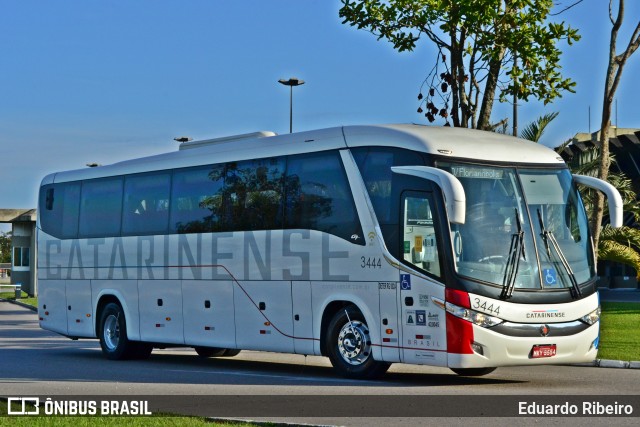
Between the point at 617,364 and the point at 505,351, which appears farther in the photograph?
the point at 617,364

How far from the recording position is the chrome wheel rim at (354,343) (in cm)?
1641

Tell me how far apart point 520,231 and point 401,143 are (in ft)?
6.61

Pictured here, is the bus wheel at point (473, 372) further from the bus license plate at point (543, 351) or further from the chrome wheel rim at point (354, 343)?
the bus license plate at point (543, 351)

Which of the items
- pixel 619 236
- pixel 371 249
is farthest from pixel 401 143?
pixel 619 236

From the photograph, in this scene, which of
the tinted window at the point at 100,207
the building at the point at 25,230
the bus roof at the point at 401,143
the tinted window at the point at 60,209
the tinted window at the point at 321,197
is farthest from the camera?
the building at the point at 25,230

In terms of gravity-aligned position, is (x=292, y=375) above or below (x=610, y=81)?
below

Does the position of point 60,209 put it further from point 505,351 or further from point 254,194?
point 505,351

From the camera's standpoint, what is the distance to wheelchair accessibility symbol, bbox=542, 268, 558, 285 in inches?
609

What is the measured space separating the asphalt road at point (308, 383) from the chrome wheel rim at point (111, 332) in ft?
1.58

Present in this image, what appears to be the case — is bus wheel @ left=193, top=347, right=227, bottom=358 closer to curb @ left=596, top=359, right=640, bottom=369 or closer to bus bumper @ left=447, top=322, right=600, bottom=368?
curb @ left=596, top=359, right=640, bottom=369

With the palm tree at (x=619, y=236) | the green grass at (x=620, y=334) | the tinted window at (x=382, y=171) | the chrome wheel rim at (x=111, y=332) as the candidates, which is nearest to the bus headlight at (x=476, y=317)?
the tinted window at (x=382, y=171)

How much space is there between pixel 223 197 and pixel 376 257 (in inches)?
161

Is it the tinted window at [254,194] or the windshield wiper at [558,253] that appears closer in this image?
the windshield wiper at [558,253]

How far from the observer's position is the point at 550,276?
50.9 feet
